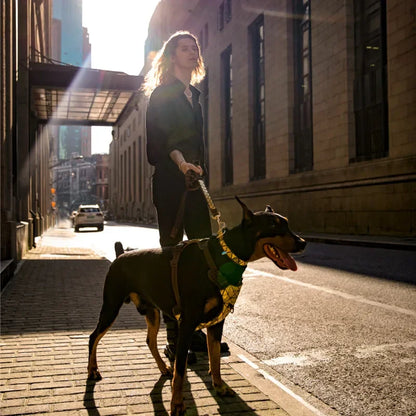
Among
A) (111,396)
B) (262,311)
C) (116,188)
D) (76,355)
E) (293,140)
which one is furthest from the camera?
(116,188)

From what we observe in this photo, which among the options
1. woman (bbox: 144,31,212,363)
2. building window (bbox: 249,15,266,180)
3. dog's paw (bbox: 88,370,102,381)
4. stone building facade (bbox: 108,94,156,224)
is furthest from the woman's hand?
stone building facade (bbox: 108,94,156,224)

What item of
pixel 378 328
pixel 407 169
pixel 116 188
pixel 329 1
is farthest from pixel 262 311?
pixel 116 188

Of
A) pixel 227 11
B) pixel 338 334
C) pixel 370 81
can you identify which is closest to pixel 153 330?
pixel 338 334

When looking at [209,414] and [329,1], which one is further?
[329,1]

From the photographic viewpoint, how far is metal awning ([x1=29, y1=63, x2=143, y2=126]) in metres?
17.6

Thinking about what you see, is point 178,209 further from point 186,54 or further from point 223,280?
point 186,54

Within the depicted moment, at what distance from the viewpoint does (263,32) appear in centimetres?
3012

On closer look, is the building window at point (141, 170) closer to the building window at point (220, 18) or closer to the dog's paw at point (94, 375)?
the building window at point (220, 18)

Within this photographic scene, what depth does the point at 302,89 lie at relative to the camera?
1025 inches

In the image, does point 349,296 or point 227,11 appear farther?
point 227,11

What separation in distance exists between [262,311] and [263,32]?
27.2m

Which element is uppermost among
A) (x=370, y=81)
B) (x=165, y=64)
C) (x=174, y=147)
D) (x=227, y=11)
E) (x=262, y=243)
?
(x=227, y=11)

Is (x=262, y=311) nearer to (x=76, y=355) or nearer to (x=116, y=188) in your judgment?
(x=76, y=355)

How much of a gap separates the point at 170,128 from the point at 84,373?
1942mm
